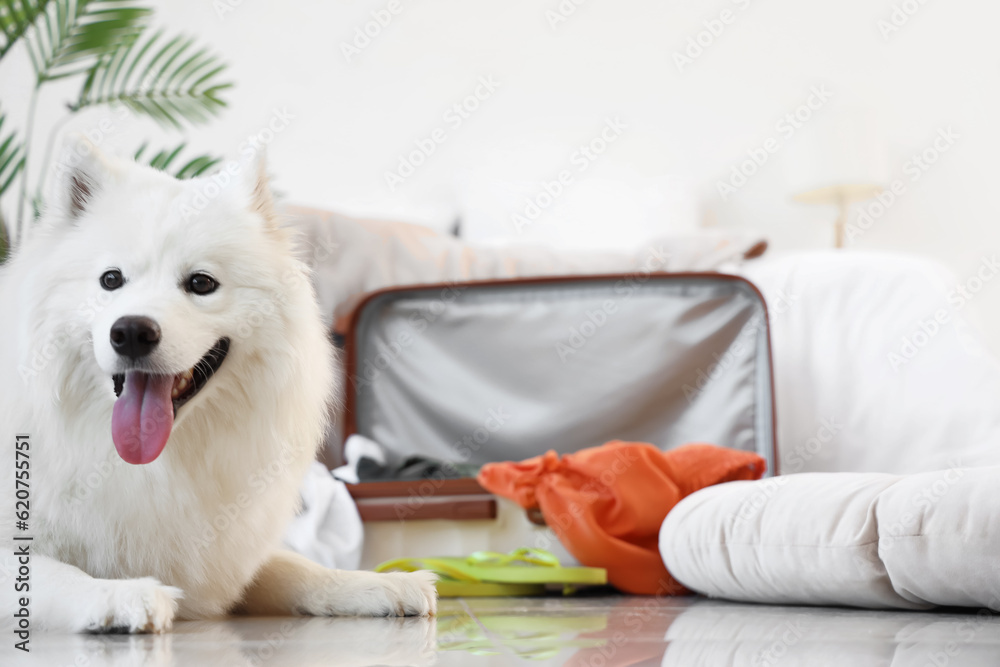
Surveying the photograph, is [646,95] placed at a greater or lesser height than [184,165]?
greater

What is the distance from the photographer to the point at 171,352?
902 mm

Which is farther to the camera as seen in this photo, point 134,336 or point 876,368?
point 876,368

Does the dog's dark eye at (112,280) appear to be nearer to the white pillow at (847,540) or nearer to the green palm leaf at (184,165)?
the white pillow at (847,540)

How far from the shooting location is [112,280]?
3.16 ft

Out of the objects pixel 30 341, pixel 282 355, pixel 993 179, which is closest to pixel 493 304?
pixel 282 355

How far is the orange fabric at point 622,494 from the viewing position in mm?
1517
